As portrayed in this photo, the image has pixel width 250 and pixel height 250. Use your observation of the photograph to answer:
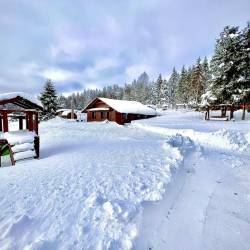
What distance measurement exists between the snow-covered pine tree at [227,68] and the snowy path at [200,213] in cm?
1793

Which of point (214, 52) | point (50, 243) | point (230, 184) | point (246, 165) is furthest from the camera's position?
point (214, 52)

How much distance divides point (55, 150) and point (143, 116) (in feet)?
91.2

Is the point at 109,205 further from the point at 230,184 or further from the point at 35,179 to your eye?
the point at 230,184

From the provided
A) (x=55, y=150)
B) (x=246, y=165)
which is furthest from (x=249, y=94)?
(x=55, y=150)

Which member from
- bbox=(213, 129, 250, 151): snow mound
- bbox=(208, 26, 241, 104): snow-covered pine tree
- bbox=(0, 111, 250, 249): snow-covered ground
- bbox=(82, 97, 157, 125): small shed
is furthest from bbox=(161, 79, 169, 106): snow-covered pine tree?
bbox=(0, 111, 250, 249): snow-covered ground

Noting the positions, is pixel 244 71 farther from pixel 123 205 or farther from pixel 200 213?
pixel 123 205

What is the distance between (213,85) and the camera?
24.8 metres

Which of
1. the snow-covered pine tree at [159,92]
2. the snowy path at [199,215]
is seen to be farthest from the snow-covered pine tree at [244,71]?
the snow-covered pine tree at [159,92]

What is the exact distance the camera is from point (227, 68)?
76.2ft

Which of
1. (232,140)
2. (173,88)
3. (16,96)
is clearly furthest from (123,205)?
(173,88)

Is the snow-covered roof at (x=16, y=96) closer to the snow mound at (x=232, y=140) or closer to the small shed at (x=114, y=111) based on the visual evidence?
the snow mound at (x=232, y=140)

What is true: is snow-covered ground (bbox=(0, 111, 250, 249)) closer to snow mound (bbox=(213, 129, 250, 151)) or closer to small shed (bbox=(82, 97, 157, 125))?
snow mound (bbox=(213, 129, 250, 151))

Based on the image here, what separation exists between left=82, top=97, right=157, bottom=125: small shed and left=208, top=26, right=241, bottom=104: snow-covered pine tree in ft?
43.3

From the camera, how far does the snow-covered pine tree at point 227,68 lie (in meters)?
23.0
